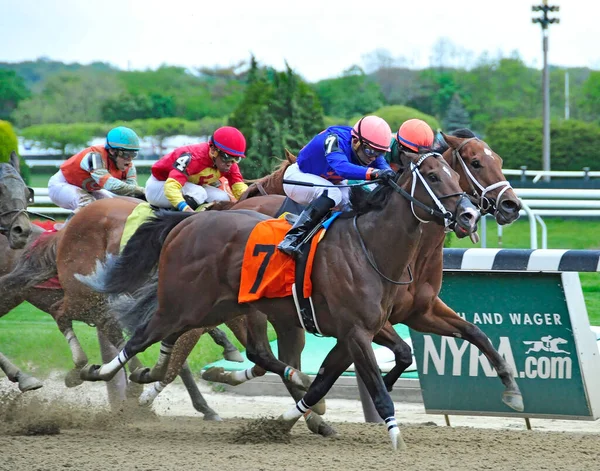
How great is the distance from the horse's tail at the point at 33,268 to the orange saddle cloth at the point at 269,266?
2.21 metres

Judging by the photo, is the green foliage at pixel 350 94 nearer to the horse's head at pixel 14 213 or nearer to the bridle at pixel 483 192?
the horse's head at pixel 14 213

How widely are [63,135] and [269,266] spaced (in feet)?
82.0

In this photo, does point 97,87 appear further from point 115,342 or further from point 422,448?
point 422,448

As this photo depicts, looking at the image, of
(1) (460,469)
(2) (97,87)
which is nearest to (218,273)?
(1) (460,469)

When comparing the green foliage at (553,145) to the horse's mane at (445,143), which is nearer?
the horse's mane at (445,143)

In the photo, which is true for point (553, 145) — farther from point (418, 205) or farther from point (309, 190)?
point (418, 205)

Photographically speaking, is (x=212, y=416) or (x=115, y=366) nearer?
(x=115, y=366)

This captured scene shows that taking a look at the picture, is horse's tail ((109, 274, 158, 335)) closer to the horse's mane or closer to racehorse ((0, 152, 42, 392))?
racehorse ((0, 152, 42, 392))

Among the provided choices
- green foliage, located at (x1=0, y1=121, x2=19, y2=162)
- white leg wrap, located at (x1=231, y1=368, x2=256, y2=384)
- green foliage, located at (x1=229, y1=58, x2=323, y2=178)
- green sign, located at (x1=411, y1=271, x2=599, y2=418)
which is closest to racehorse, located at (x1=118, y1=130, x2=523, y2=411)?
green sign, located at (x1=411, y1=271, x2=599, y2=418)

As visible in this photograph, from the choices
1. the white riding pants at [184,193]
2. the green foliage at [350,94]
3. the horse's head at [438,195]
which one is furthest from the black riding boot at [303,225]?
the green foliage at [350,94]

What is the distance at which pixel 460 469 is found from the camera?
4.30 meters

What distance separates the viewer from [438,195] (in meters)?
4.74

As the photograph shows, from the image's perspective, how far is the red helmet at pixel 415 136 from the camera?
559 centimetres

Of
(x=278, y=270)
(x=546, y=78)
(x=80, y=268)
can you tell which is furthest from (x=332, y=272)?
(x=546, y=78)
